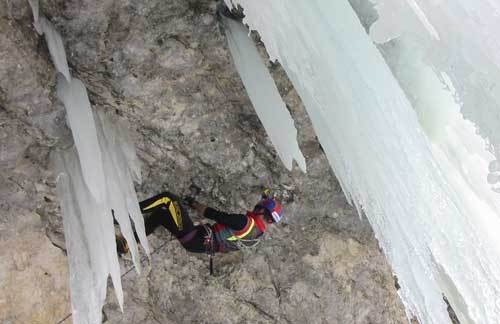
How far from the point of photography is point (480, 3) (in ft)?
8.77

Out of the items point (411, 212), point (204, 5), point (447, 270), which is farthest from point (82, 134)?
point (447, 270)

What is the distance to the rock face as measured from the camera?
142 inches

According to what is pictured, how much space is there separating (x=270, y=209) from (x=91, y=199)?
4.58 feet

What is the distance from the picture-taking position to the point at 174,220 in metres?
4.46

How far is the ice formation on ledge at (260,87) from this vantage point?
3723 millimetres

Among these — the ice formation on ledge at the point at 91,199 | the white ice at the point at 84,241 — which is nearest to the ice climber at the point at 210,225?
the ice formation on ledge at the point at 91,199

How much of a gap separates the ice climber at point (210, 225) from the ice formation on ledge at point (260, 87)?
2.80 feet

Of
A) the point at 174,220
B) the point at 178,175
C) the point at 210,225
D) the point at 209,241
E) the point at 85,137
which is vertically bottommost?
the point at 209,241

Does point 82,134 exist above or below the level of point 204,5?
below

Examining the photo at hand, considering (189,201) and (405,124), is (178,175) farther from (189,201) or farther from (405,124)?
(405,124)

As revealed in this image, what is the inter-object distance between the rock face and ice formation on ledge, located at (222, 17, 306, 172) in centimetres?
13

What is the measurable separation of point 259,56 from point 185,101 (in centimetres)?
69

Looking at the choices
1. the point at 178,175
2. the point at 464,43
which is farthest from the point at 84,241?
the point at 464,43

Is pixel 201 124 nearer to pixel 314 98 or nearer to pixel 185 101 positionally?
pixel 185 101
